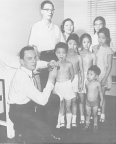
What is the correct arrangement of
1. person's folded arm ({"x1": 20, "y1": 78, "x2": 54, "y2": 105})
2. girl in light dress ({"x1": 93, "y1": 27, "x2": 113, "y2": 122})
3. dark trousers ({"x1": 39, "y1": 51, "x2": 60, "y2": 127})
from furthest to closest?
girl in light dress ({"x1": 93, "y1": 27, "x2": 113, "y2": 122}), dark trousers ({"x1": 39, "y1": 51, "x2": 60, "y2": 127}), person's folded arm ({"x1": 20, "y1": 78, "x2": 54, "y2": 105})

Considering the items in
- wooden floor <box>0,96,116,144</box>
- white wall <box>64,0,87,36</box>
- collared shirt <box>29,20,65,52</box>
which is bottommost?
wooden floor <box>0,96,116,144</box>

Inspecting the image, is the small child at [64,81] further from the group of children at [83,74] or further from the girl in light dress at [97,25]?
the girl in light dress at [97,25]

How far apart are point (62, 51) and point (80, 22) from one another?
279 mm

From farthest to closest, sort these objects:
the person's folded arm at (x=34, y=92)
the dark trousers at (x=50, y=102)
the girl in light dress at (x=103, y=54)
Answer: the girl in light dress at (x=103, y=54) → the dark trousers at (x=50, y=102) → the person's folded arm at (x=34, y=92)

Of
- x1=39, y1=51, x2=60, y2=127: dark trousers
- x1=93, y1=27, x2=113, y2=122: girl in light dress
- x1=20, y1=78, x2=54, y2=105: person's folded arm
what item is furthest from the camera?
x1=93, y1=27, x2=113, y2=122: girl in light dress

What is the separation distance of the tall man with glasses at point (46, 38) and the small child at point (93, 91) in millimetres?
260

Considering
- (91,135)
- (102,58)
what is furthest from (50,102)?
(102,58)

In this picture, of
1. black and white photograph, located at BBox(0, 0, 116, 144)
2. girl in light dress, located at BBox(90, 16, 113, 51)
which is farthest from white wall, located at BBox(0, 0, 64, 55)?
girl in light dress, located at BBox(90, 16, 113, 51)

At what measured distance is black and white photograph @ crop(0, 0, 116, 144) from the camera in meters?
1.24

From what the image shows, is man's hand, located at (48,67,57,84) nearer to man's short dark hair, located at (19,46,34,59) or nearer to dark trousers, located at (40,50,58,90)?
dark trousers, located at (40,50,58,90)

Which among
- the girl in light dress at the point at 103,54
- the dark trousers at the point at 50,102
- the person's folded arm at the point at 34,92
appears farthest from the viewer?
the girl in light dress at the point at 103,54

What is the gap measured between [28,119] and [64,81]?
37 cm

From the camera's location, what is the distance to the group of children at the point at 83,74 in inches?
54.1

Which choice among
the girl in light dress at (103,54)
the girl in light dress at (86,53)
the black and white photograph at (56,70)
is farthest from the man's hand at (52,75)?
the girl in light dress at (103,54)
